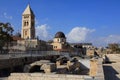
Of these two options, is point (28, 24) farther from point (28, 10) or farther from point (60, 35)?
point (60, 35)

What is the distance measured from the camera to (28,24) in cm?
12181

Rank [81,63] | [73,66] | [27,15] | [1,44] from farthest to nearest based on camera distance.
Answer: [27,15] < [1,44] < [81,63] < [73,66]

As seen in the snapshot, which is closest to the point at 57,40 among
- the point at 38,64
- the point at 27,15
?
the point at 27,15

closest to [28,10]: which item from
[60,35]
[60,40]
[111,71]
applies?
[60,35]

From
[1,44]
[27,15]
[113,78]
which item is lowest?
[113,78]

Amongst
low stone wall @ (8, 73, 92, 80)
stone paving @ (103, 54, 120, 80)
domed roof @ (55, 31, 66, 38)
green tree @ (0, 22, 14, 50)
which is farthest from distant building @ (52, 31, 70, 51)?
low stone wall @ (8, 73, 92, 80)

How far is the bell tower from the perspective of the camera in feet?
393

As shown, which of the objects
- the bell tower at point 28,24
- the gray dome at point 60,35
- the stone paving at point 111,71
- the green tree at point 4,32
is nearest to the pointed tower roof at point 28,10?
the bell tower at point 28,24

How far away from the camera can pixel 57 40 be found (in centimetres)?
12319

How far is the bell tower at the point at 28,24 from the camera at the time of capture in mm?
119688

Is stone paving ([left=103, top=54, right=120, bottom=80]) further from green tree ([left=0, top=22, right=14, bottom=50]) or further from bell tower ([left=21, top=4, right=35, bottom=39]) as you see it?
bell tower ([left=21, top=4, right=35, bottom=39])

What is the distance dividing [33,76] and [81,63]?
2213cm

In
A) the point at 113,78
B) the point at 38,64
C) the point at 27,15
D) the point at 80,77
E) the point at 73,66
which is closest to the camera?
the point at 80,77

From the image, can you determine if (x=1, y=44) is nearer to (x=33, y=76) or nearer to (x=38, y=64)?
(x=38, y=64)
